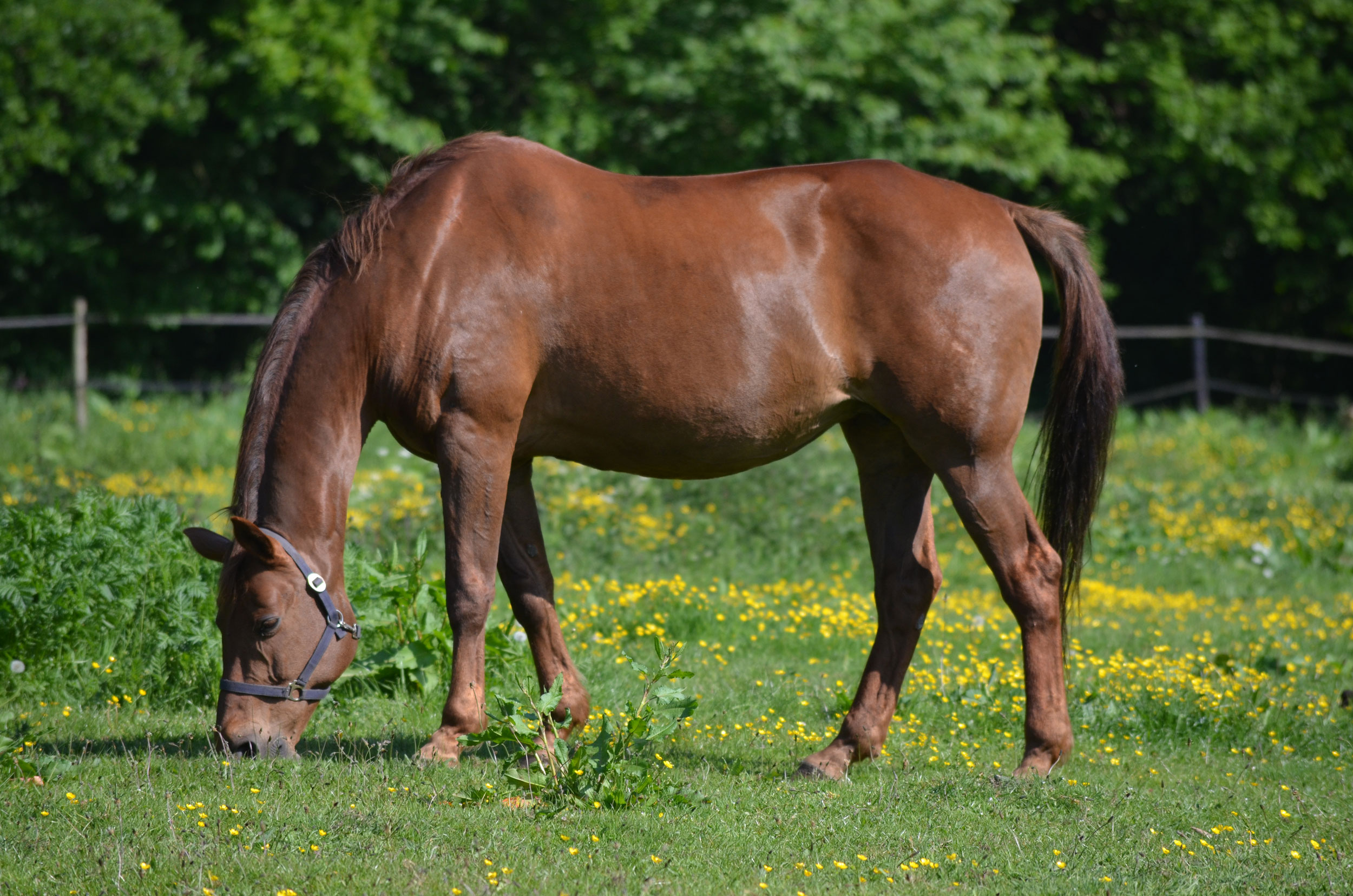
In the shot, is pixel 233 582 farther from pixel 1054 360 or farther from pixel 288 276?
pixel 288 276

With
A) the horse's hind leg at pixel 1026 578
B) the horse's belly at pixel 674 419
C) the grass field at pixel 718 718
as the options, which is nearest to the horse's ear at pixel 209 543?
the grass field at pixel 718 718

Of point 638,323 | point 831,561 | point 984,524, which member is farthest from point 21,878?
point 831,561

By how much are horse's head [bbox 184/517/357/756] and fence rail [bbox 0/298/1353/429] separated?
30.7 ft

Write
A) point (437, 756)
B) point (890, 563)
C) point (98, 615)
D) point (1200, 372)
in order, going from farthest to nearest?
point (1200, 372) → point (98, 615) → point (890, 563) → point (437, 756)

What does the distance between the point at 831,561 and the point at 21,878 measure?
604cm

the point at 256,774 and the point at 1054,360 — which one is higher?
the point at 1054,360

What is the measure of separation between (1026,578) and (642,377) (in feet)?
5.16

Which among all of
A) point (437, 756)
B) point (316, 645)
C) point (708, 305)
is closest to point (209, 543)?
point (316, 645)

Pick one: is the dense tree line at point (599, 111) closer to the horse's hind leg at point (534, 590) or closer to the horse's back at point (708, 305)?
the horse's back at point (708, 305)

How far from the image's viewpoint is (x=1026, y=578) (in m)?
4.29

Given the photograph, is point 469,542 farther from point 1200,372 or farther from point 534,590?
point 1200,372

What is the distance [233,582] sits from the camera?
3.87 meters

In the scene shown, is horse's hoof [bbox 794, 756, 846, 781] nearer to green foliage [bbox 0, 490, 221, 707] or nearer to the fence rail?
green foliage [bbox 0, 490, 221, 707]

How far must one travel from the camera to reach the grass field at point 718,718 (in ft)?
10.6
